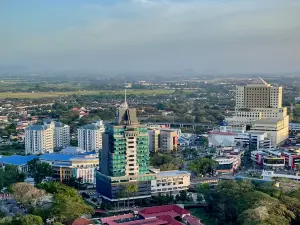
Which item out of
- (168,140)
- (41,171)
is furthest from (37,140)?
(168,140)

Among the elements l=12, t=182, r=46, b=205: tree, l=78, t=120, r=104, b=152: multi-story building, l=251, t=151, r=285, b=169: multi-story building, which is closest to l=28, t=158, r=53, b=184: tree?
l=12, t=182, r=46, b=205: tree

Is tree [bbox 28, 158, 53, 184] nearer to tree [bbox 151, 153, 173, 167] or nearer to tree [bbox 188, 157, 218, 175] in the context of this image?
tree [bbox 151, 153, 173, 167]

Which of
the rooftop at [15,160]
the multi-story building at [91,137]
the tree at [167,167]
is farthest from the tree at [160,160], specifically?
the rooftop at [15,160]

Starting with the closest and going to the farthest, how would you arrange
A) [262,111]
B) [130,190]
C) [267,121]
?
[130,190], [267,121], [262,111]

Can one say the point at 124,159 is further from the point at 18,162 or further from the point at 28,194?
the point at 18,162

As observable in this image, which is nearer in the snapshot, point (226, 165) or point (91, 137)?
point (226, 165)

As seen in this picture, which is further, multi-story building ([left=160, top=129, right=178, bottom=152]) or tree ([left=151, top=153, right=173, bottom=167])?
multi-story building ([left=160, top=129, right=178, bottom=152])

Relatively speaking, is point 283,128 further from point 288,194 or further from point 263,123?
point 288,194
